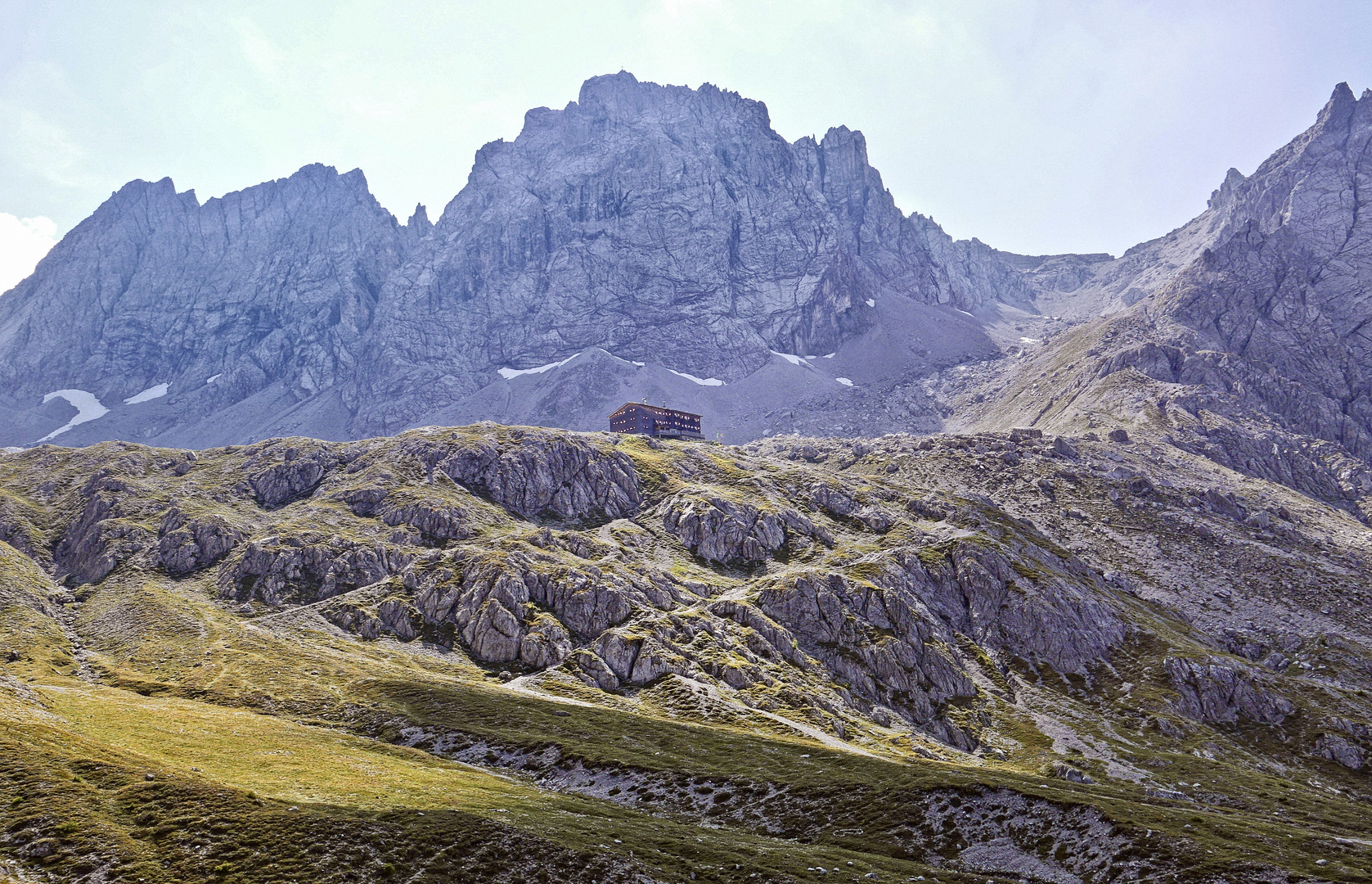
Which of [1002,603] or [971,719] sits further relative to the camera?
[1002,603]

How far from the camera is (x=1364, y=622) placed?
18100cm

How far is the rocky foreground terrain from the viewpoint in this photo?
165 ft

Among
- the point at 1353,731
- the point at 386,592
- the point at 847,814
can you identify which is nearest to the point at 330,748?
the point at 847,814

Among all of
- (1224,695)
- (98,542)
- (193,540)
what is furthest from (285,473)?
(1224,695)

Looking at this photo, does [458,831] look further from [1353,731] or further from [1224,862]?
[1353,731]

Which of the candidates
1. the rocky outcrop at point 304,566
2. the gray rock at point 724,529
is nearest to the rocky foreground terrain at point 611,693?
the rocky outcrop at point 304,566

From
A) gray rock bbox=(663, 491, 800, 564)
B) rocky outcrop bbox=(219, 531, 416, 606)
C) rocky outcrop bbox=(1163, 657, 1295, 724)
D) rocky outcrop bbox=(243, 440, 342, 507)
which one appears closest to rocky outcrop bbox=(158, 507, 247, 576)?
rocky outcrop bbox=(219, 531, 416, 606)

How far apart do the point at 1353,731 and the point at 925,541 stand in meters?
87.5

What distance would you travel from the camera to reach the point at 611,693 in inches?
4724

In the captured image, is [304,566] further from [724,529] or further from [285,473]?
[724,529]

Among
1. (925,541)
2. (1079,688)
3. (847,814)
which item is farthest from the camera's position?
(925,541)

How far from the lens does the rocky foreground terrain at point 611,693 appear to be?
50.2 m

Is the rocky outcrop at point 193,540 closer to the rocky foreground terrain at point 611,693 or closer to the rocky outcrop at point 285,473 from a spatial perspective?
the rocky foreground terrain at point 611,693

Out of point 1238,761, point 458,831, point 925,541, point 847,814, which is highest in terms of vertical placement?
point 925,541
